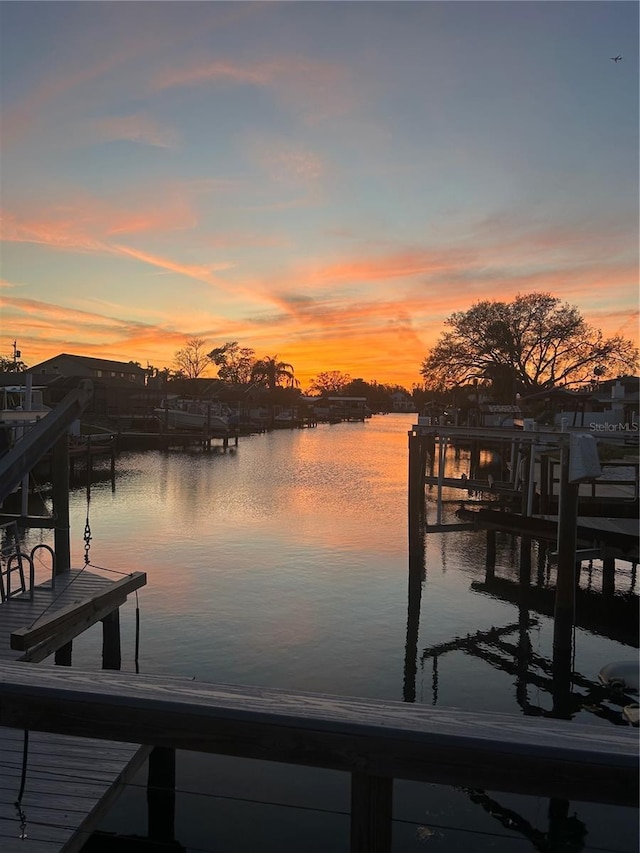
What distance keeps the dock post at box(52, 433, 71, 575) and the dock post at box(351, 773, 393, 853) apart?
36.8ft

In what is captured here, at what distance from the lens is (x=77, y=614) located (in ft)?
30.3

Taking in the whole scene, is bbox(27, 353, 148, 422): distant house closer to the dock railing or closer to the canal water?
the canal water

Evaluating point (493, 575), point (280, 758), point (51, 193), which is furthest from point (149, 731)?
point (51, 193)

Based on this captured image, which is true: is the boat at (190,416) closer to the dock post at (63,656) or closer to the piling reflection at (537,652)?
the piling reflection at (537,652)

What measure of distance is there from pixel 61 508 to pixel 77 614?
3722 millimetres

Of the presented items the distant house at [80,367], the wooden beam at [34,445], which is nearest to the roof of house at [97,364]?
the distant house at [80,367]

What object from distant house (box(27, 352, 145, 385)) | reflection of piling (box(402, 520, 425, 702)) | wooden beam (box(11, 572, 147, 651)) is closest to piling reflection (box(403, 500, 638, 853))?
reflection of piling (box(402, 520, 425, 702))

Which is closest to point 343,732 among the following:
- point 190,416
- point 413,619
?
point 413,619

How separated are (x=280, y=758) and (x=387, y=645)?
518 inches

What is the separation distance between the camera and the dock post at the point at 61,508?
12078 mm

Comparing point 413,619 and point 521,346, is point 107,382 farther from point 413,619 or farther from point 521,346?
point 413,619

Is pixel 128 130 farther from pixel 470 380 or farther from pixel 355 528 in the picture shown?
pixel 470 380

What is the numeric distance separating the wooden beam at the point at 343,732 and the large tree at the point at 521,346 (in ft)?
226

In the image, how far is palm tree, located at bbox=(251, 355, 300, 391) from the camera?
14888 centimetres
